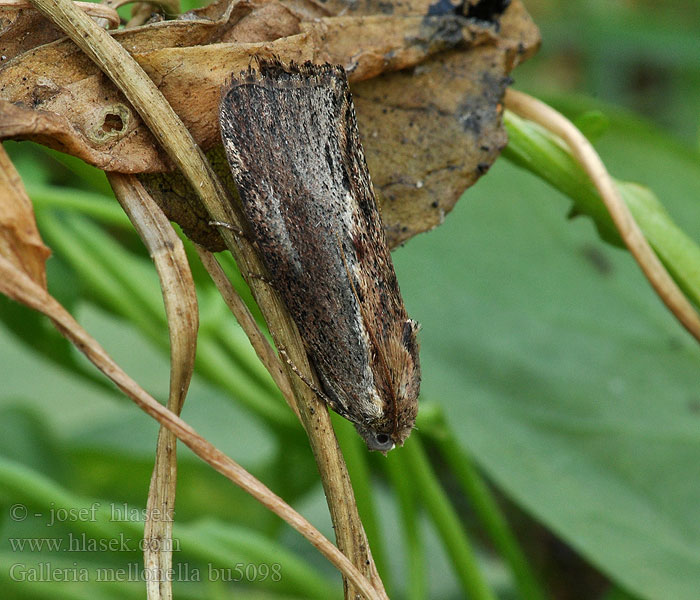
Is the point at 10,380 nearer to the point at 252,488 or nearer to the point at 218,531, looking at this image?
the point at 218,531

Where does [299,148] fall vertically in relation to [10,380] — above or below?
above

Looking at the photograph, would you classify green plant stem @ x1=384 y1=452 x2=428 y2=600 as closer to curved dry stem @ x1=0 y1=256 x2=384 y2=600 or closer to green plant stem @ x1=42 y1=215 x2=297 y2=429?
green plant stem @ x1=42 y1=215 x2=297 y2=429

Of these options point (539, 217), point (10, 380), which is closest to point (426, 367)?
point (539, 217)

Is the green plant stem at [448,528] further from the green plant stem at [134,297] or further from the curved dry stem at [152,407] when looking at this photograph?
the curved dry stem at [152,407]

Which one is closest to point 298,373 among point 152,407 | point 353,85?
point 152,407

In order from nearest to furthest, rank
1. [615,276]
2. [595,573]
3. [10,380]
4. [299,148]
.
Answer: [299,148] → [615,276] → [595,573] → [10,380]

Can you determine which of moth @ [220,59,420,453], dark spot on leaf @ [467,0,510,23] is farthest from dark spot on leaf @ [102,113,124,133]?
dark spot on leaf @ [467,0,510,23]

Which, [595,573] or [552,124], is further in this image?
[595,573]

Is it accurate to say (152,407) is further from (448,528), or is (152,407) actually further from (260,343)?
(448,528)
